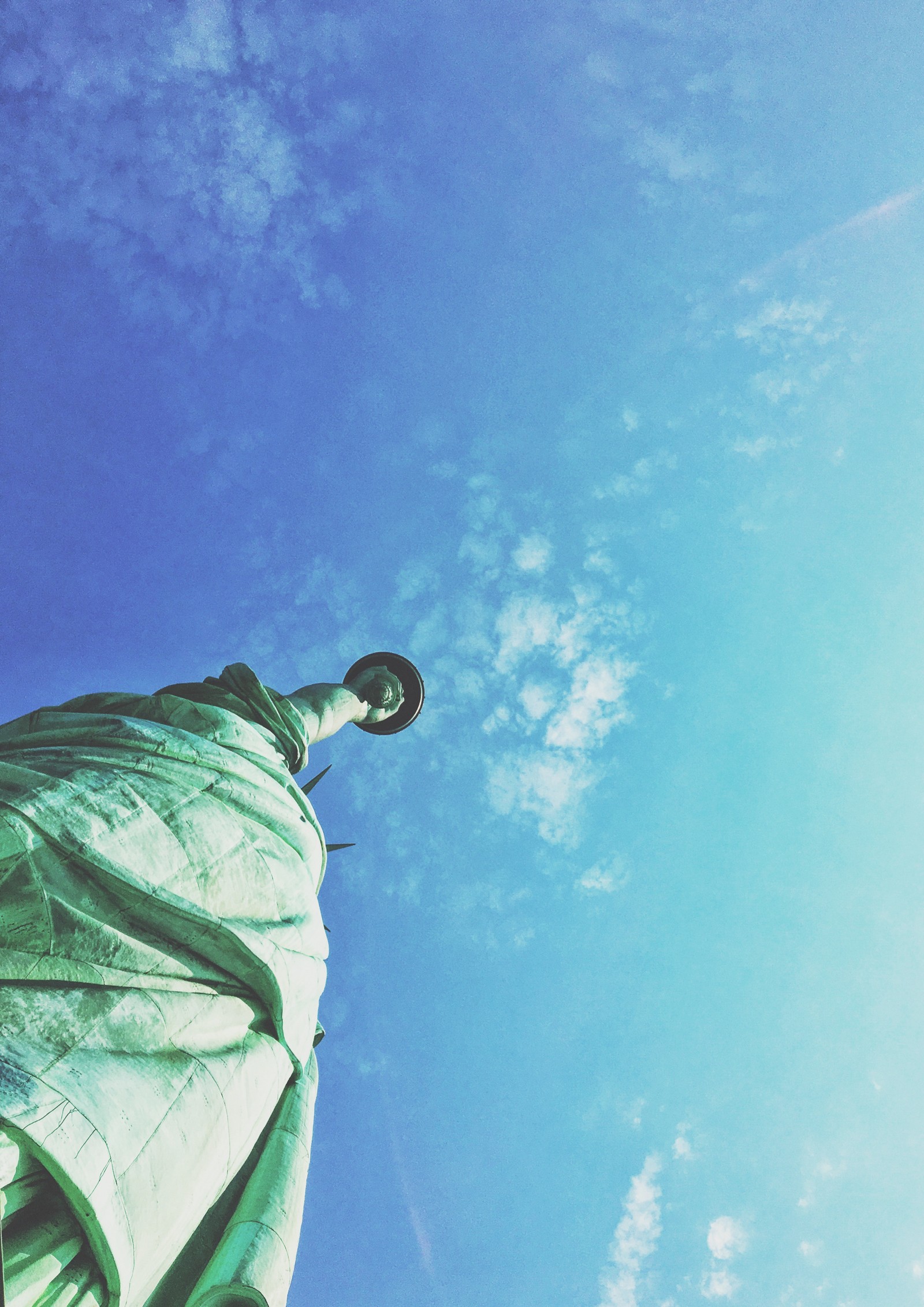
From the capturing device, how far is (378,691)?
1628 cm

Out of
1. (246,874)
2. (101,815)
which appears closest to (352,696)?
(246,874)

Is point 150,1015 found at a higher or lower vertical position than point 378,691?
lower

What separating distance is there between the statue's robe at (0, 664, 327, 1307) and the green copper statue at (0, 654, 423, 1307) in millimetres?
12

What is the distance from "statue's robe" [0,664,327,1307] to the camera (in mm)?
3447

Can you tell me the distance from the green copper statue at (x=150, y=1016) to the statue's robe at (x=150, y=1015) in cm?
1

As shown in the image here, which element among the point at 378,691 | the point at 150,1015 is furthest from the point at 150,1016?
the point at 378,691

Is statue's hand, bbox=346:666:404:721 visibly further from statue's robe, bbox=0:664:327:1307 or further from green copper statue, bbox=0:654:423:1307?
statue's robe, bbox=0:664:327:1307

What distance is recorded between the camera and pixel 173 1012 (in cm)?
455

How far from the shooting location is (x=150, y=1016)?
14.4 ft

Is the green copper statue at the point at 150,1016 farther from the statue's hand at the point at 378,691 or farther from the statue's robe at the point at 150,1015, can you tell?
the statue's hand at the point at 378,691

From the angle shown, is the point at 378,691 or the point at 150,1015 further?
the point at 378,691

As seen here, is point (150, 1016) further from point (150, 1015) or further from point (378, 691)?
point (378, 691)

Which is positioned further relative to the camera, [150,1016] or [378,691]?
[378,691]

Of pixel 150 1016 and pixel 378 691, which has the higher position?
pixel 378 691
